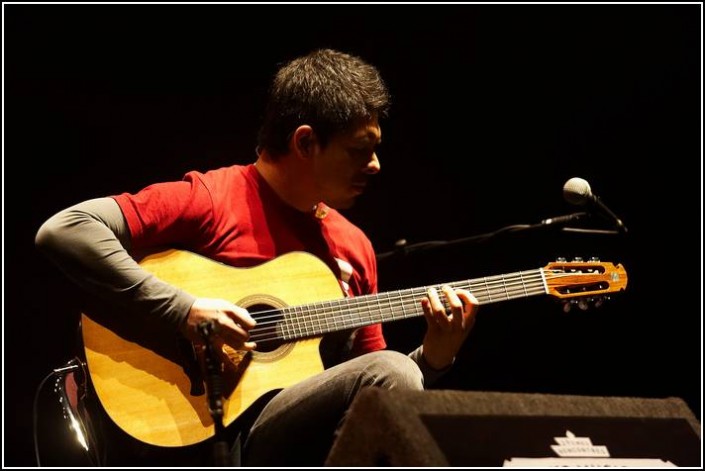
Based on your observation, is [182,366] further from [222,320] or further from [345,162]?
[345,162]

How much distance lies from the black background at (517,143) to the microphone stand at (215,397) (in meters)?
1.59

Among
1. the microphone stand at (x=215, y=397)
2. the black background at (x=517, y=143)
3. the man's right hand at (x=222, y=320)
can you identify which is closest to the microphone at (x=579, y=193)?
the black background at (x=517, y=143)

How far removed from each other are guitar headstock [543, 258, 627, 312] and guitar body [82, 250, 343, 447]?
0.82 meters

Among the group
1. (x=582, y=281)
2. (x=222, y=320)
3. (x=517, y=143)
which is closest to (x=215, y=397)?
(x=222, y=320)

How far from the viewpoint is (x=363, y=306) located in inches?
99.0

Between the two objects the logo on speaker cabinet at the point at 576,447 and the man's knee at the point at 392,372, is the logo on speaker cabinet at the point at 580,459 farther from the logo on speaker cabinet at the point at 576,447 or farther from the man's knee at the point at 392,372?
the man's knee at the point at 392,372

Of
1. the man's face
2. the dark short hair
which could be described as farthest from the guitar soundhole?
the dark short hair

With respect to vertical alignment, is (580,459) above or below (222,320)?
below

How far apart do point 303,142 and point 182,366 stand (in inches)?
36.3

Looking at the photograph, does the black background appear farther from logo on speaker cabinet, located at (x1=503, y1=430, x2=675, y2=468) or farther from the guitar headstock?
logo on speaker cabinet, located at (x1=503, y1=430, x2=675, y2=468)

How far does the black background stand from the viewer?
3.50 metres

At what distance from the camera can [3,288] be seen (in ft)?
9.88

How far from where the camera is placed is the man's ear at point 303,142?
2.76 metres

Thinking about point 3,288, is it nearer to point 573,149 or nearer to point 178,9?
point 178,9
